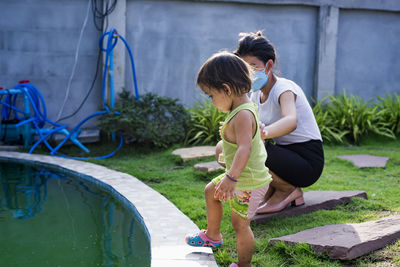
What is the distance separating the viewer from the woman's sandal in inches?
92.2

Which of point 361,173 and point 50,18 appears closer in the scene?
point 361,173

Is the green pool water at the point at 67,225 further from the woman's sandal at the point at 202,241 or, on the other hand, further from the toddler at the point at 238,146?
the toddler at the point at 238,146

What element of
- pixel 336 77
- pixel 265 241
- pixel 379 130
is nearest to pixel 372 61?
pixel 336 77

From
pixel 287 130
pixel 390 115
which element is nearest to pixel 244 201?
pixel 287 130

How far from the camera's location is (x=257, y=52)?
9.05 feet

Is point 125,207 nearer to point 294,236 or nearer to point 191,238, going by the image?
point 191,238

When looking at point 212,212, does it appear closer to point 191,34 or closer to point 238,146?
point 238,146

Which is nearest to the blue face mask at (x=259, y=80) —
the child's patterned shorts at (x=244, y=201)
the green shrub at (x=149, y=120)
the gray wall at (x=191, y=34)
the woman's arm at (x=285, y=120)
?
the woman's arm at (x=285, y=120)

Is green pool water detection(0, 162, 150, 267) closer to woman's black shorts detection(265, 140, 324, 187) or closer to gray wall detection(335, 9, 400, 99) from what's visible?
woman's black shorts detection(265, 140, 324, 187)

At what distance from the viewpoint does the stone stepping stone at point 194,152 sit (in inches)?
201

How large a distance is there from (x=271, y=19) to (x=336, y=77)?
151 cm

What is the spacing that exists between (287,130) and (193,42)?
4367 millimetres

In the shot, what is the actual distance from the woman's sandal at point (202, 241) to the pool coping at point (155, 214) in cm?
5

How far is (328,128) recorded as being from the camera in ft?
21.0
